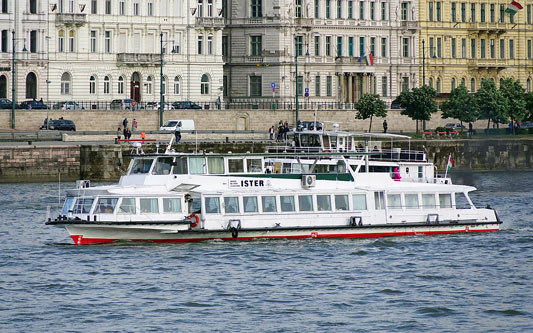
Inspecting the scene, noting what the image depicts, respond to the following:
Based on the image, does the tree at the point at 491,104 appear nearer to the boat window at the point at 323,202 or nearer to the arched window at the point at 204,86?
the arched window at the point at 204,86

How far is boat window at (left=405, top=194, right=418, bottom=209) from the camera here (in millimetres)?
53188

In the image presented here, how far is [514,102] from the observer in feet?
359

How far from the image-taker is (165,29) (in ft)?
375

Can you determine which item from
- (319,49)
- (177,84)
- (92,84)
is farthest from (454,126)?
(92,84)

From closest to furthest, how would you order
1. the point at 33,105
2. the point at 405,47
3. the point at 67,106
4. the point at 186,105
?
the point at 33,105, the point at 67,106, the point at 186,105, the point at 405,47

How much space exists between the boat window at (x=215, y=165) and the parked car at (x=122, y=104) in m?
52.7

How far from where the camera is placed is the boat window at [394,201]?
173 ft

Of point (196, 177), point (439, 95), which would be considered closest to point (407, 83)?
point (439, 95)

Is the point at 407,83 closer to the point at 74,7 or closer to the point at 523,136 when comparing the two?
the point at 523,136

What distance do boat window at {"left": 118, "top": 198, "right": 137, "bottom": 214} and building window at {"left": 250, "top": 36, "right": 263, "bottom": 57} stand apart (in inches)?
2844

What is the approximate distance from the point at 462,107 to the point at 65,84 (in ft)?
104

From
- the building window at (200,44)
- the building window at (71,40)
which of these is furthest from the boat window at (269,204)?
the building window at (200,44)

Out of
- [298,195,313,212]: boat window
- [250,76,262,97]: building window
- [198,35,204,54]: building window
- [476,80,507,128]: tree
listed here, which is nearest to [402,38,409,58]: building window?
[250,76,262,97]: building window

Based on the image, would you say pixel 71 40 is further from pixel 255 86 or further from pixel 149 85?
pixel 255 86
